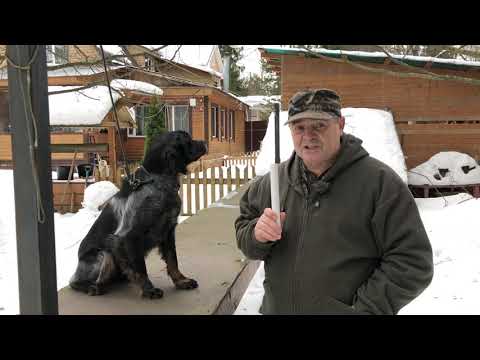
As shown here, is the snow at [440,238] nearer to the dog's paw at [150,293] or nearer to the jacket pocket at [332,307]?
the dog's paw at [150,293]

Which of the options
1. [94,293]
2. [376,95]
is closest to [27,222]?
[94,293]

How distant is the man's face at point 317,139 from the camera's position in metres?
1.79

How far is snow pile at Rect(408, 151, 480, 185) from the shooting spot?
383 inches

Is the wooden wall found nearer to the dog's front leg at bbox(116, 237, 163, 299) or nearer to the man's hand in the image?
the dog's front leg at bbox(116, 237, 163, 299)

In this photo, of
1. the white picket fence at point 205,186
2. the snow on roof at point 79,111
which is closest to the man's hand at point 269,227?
the white picket fence at point 205,186

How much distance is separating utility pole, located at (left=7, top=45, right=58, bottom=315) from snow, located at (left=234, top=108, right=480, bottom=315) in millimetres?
Answer: 2682

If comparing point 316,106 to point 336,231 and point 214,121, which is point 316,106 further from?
point 214,121

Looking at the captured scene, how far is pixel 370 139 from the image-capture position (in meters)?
9.69

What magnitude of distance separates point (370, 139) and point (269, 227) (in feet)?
28.3

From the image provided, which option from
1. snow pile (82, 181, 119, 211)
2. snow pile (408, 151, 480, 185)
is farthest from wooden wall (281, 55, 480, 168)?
snow pile (82, 181, 119, 211)

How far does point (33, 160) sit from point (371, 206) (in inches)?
52.1

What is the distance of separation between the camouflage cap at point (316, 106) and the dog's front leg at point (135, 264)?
1.54 m
